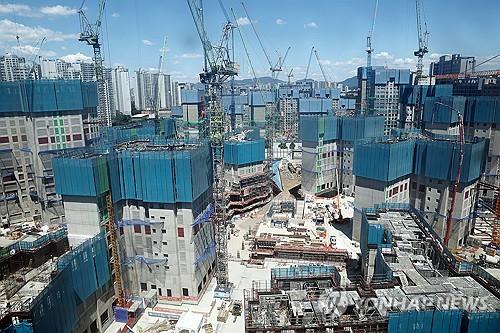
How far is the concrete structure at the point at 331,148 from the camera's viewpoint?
245 ft

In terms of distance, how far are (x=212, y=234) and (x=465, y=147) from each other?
1441 inches

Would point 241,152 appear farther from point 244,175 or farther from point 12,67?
point 12,67

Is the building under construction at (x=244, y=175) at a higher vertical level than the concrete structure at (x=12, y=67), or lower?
lower

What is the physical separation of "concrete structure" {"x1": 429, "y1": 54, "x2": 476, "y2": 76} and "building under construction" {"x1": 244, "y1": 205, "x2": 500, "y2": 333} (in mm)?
173089

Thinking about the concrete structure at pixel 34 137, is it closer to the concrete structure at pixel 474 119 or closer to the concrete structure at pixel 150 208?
the concrete structure at pixel 150 208

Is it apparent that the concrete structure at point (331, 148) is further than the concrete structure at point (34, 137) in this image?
Yes

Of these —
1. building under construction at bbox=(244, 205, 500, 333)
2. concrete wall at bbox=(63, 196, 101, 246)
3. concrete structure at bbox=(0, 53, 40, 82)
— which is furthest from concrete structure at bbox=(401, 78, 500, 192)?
concrete structure at bbox=(0, 53, 40, 82)

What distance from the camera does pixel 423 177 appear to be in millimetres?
54656

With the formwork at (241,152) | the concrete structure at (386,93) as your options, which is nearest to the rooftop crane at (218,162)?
the formwork at (241,152)

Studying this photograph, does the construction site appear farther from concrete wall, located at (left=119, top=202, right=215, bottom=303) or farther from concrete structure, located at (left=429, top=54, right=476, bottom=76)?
concrete structure, located at (left=429, top=54, right=476, bottom=76)

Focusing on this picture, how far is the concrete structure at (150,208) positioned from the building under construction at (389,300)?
1554cm

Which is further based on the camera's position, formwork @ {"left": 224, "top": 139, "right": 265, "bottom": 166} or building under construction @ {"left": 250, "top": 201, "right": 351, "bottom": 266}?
formwork @ {"left": 224, "top": 139, "right": 265, "bottom": 166}

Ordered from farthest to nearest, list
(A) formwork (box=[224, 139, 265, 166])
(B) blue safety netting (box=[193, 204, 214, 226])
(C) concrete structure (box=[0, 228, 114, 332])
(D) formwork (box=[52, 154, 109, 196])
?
(A) formwork (box=[224, 139, 265, 166])
(B) blue safety netting (box=[193, 204, 214, 226])
(D) formwork (box=[52, 154, 109, 196])
(C) concrete structure (box=[0, 228, 114, 332])

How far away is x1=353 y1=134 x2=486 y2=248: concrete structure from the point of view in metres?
50.3
